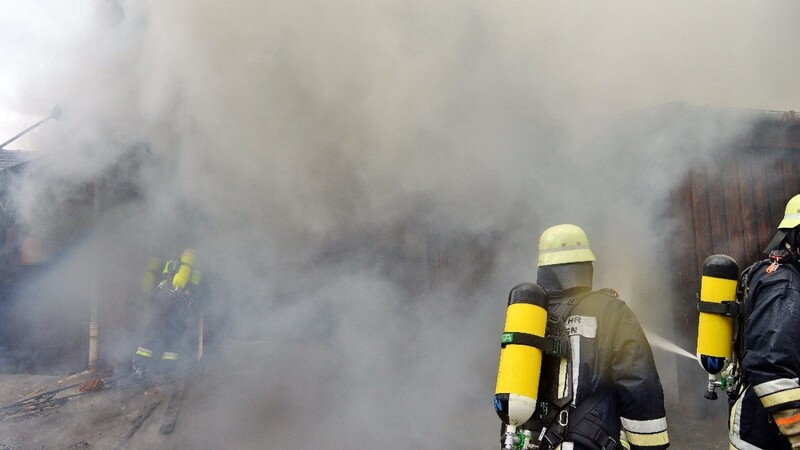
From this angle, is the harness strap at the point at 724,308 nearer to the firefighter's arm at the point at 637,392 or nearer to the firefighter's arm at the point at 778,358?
the firefighter's arm at the point at 778,358

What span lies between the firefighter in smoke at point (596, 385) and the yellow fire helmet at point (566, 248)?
0.18m

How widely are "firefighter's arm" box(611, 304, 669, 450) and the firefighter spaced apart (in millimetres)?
419

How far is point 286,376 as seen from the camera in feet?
15.5

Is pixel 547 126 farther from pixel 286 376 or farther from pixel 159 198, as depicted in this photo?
pixel 159 198

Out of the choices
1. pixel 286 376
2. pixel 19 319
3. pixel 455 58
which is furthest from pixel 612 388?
pixel 19 319

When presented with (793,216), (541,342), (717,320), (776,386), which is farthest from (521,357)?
(793,216)

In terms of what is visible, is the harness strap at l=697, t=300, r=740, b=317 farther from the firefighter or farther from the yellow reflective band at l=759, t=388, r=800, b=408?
the yellow reflective band at l=759, t=388, r=800, b=408

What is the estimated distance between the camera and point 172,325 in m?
5.30

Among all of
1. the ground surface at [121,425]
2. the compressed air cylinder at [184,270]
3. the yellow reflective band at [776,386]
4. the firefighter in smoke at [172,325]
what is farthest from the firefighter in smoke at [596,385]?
the firefighter in smoke at [172,325]

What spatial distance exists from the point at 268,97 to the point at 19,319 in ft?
14.9

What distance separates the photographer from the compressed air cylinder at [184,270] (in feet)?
16.6

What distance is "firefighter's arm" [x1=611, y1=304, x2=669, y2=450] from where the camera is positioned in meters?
1.87

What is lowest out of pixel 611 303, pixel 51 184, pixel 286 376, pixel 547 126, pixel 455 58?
pixel 286 376

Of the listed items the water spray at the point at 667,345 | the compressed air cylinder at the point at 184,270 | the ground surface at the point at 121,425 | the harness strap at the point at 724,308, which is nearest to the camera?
the harness strap at the point at 724,308
